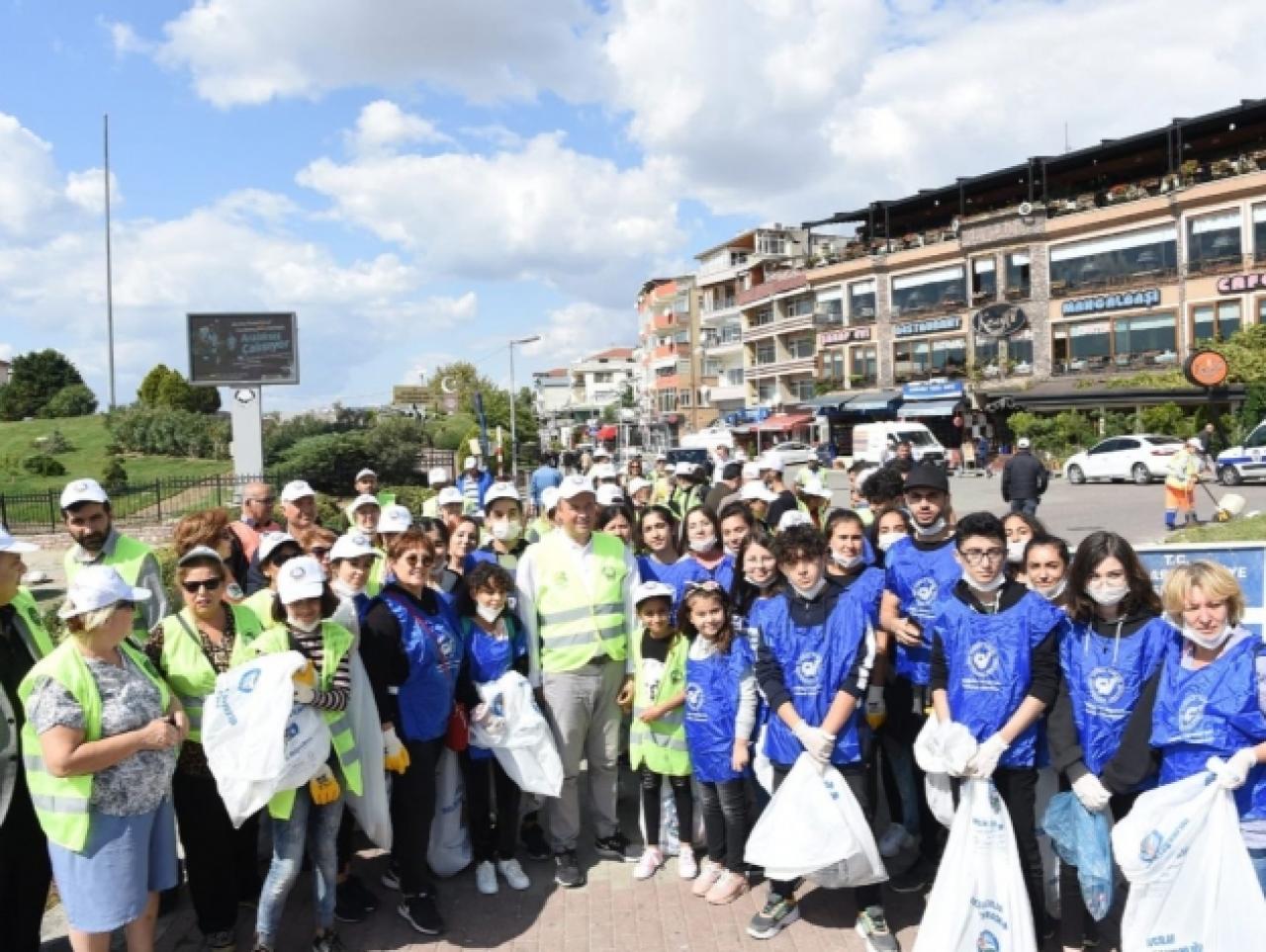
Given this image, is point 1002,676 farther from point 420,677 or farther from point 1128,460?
point 1128,460

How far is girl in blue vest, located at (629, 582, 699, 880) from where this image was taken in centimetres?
447

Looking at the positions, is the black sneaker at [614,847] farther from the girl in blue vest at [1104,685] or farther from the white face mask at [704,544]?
the girl in blue vest at [1104,685]

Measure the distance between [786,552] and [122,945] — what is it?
3.30 meters

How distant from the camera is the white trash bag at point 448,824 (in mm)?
4438

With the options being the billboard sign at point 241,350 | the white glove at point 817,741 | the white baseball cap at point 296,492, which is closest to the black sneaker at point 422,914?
the white glove at point 817,741

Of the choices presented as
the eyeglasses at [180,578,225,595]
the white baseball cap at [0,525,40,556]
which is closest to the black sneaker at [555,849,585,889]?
the eyeglasses at [180,578,225,595]

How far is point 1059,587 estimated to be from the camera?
3.88 meters

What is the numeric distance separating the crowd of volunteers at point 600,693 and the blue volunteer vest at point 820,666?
13 millimetres

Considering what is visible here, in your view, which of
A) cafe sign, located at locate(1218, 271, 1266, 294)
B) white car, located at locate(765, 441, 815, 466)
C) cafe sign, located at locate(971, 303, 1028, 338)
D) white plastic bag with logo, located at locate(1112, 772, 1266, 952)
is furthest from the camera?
cafe sign, located at locate(971, 303, 1028, 338)

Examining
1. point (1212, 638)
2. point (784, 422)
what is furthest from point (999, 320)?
point (1212, 638)

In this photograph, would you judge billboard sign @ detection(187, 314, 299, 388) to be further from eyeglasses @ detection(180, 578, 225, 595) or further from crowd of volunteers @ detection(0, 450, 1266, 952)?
eyeglasses @ detection(180, 578, 225, 595)

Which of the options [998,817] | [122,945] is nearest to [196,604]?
[122,945]

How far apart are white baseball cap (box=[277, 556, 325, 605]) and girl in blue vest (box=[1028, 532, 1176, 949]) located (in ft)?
9.64

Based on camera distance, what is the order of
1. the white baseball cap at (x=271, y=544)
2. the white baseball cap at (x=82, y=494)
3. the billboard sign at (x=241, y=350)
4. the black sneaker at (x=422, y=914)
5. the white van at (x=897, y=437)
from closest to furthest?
the black sneaker at (x=422, y=914) < the white baseball cap at (x=82, y=494) < the white baseball cap at (x=271, y=544) < the billboard sign at (x=241, y=350) < the white van at (x=897, y=437)
